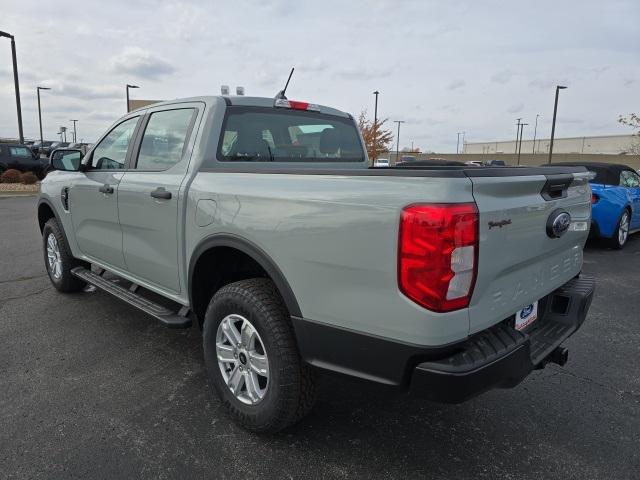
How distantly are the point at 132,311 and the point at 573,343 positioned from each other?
4.03 m

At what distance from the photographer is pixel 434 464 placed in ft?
8.00

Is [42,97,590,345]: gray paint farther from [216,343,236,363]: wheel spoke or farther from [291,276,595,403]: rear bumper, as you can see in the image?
[216,343,236,363]: wheel spoke

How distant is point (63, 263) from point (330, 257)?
394cm

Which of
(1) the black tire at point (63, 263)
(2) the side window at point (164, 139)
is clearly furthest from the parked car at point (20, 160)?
(2) the side window at point (164, 139)

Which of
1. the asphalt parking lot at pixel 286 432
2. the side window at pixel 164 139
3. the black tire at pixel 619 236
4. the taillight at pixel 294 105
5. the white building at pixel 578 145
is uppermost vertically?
the white building at pixel 578 145

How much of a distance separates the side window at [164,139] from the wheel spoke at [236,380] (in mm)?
1462

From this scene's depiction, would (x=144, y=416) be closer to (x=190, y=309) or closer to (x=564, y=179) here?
(x=190, y=309)

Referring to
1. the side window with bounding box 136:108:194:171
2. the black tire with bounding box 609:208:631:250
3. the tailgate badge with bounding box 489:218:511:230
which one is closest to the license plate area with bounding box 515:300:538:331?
the tailgate badge with bounding box 489:218:511:230

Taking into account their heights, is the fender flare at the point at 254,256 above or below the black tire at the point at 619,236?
above

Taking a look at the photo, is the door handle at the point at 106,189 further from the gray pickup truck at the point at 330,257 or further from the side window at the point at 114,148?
the side window at the point at 114,148

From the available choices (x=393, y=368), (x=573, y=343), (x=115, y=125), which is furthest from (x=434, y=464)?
(x=115, y=125)

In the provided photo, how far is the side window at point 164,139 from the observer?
330cm

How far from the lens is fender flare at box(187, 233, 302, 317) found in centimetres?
230

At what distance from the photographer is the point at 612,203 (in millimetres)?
7887
